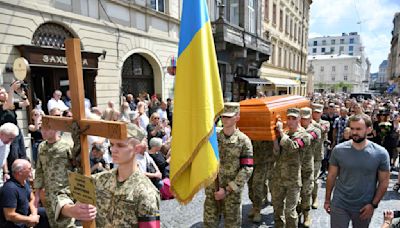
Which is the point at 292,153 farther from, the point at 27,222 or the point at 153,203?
the point at 27,222

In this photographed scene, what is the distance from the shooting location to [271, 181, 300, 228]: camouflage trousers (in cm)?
396

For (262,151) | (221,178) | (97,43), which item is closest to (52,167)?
(221,178)

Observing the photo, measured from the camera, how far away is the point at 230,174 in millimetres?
3463

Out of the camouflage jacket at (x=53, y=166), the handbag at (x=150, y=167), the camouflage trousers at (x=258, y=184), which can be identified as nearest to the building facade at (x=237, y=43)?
the handbag at (x=150, y=167)

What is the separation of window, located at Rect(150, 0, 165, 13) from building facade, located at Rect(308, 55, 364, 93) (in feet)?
260

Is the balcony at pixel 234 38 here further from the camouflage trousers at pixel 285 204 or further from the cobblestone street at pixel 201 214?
the camouflage trousers at pixel 285 204

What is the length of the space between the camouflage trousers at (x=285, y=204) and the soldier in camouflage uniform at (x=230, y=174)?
2.93 feet

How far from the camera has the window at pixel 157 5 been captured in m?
11.6

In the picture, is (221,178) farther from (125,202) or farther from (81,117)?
(81,117)

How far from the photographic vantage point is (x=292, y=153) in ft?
13.2

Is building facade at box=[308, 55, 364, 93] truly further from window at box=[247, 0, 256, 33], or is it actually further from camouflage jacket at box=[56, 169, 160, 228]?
camouflage jacket at box=[56, 169, 160, 228]

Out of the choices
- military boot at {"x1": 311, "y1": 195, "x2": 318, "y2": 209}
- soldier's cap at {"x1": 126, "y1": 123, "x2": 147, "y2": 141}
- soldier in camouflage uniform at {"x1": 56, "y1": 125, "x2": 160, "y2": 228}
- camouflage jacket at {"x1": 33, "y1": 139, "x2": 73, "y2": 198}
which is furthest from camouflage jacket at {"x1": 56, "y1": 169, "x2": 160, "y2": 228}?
military boot at {"x1": 311, "y1": 195, "x2": 318, "y2": 209}

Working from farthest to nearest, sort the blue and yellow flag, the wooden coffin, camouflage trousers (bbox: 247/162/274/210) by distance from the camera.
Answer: camouflage trousers (bbox: 247/162/274/210) < the wooden coffin < the blue and yellow flag

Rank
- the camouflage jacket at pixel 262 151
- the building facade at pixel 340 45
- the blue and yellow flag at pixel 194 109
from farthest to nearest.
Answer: the building facade at pixel 340 45
the camouflage jacket at pixel 262 151
the blue and yellow flag at pixel 194 109
